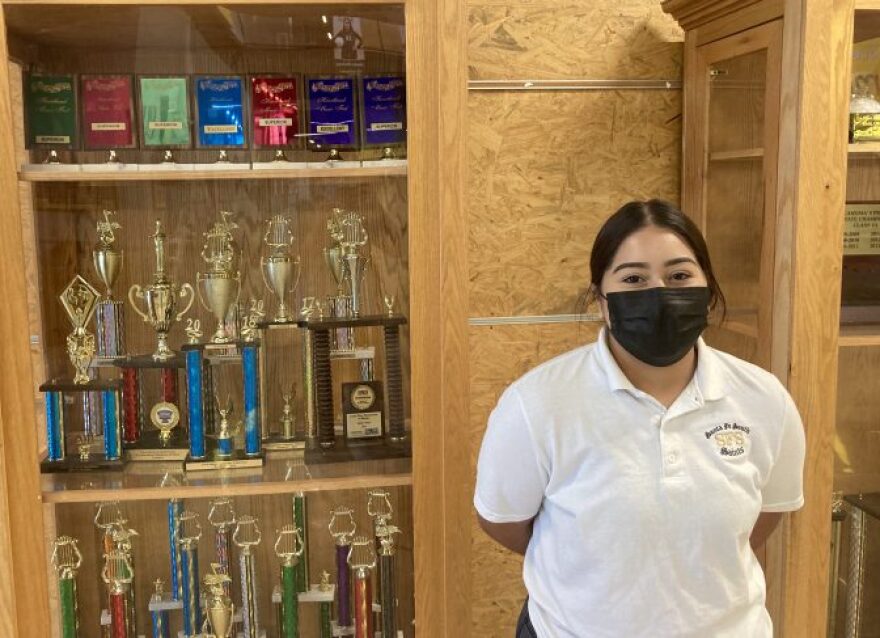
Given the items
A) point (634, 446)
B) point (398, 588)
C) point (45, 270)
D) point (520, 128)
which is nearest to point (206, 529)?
point (398, 588)

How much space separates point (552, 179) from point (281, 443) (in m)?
0.96

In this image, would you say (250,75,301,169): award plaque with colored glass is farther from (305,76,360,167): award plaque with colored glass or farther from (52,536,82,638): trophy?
(52,536,82,638): trophy

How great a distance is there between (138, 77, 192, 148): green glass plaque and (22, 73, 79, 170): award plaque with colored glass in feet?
0.46

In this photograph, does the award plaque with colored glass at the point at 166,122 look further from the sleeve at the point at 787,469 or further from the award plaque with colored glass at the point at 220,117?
the sleeve at the point at 787,469

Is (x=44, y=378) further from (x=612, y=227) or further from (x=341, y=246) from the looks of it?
(x=612, y=227)

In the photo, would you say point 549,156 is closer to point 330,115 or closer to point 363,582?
point 330,115

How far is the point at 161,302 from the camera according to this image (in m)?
1.77

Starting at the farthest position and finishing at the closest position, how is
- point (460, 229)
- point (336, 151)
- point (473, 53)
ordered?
point (473, 53) → point (336, 151) → point (460, 229)

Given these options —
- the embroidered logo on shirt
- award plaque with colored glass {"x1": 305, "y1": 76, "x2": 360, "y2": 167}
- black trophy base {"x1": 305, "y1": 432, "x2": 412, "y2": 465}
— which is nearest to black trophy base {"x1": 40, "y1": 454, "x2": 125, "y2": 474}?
black trophy base {"x1": 305, "y1": 432, "x2": 412, "y2": 465}

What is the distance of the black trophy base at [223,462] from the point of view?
1.74 m

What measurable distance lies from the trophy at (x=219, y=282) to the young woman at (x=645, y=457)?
68cm

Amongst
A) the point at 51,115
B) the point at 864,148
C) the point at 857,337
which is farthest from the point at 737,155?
the point at 51,115

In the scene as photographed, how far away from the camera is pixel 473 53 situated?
6.97ft

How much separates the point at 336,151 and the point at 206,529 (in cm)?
84
